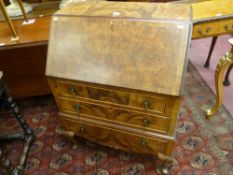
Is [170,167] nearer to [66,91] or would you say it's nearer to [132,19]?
→ [66,91]

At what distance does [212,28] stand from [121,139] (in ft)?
3.38

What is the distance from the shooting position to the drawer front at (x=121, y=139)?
1.20 metres

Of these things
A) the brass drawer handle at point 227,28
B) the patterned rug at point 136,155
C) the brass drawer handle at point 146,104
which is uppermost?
the brass drawer handle at point 227,28

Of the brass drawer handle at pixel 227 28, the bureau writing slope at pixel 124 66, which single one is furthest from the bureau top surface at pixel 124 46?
the brass drawer handle at pixel 227 28

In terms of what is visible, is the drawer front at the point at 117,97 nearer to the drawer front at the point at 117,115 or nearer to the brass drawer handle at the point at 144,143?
the drawer front at the point at 117,115

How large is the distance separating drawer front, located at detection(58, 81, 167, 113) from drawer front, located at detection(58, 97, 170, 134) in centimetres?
6

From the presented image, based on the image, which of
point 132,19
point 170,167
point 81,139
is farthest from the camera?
point 81,139

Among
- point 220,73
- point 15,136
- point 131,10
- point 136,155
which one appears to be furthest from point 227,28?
point 15,136

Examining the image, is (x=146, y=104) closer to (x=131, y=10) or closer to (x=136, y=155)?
(x=131, y=10)

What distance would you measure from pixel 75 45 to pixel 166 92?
21.6 inches

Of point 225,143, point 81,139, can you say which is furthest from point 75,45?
point 225,143

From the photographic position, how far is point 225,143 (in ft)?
5.00

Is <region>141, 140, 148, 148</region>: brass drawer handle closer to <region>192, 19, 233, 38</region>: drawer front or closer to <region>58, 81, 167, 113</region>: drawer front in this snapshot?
<region>58, 81, 167, 113</region>: drawer front

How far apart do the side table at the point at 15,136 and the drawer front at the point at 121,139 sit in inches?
15.3
